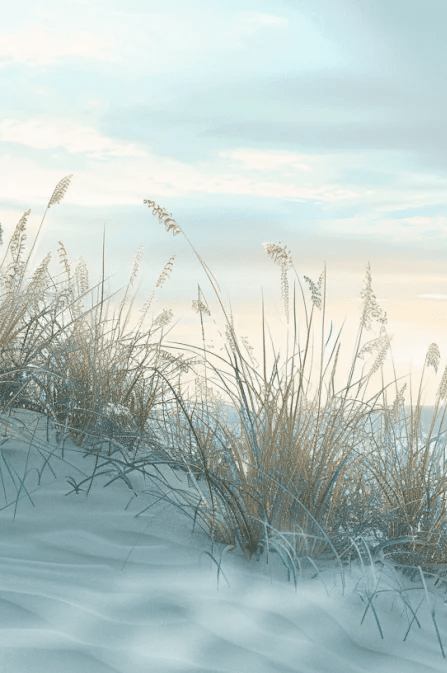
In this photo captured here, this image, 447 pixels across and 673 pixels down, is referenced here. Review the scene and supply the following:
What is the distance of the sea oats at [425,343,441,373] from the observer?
2.81m

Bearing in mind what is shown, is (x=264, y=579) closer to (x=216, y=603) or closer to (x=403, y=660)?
(x=216, y=603)

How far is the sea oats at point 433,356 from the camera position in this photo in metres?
2.81

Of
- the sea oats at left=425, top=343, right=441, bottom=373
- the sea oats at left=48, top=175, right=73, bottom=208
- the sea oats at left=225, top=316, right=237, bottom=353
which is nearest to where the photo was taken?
the sea oats at left=225, top=316, right=237, bottom=353

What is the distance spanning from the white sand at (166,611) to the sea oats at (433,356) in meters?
0.99

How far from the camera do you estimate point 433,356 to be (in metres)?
2.84

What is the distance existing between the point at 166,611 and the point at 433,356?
4.96 ft

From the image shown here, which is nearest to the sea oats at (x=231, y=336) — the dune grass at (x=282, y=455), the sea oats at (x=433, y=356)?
the dune grass at (x=282, y=455)

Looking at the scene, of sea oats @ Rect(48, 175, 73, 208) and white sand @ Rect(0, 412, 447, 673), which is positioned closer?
white sand @ Rect(0, 412, 447, 673)

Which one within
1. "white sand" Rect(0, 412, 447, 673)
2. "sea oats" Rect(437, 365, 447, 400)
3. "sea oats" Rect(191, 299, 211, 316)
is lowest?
"white sand" Rect(0, 412, 447, 673)

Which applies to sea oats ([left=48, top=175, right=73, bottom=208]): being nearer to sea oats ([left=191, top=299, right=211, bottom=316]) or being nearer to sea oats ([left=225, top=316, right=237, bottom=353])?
sea oats ([left=191, top=299, right=211, bottom=316])

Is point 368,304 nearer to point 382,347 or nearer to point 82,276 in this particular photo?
point 382,347

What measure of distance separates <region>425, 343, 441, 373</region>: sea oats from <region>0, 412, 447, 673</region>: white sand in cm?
99

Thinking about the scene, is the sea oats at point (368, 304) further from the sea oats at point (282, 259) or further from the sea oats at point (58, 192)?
the sea oats at point (58, 192)

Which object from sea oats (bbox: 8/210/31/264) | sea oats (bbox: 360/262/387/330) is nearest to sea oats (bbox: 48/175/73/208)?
sea oats (bbox: 8/210/31/264)
